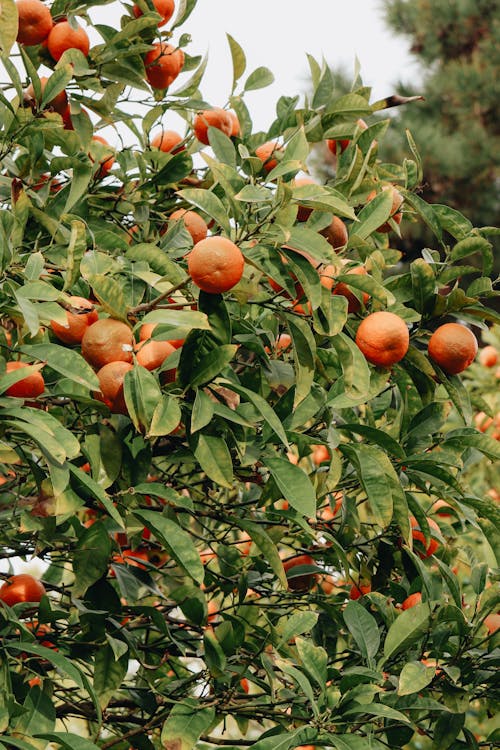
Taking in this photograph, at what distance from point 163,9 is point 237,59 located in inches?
5.1

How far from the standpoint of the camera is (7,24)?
3.56ft

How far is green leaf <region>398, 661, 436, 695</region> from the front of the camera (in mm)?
1022

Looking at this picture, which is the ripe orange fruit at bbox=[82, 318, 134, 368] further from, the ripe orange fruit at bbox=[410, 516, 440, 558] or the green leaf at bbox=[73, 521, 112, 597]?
the ripe orange fruit at bbox=[410, 516, 440, 558]

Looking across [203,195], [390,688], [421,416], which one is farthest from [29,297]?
[390,688]

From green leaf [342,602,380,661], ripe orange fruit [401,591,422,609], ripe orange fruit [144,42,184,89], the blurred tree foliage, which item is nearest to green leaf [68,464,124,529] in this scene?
green leaf [342,602,380,661]

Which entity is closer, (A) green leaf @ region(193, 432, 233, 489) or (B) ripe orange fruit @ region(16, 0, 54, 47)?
(A) green leaf @ region(193, 432, 233, 489)

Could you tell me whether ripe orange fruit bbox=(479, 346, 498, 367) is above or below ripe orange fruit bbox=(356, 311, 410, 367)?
below

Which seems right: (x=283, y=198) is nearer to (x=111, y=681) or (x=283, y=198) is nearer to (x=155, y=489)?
(x=155, y=489)

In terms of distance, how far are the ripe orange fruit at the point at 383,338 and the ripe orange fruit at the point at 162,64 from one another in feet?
1.80

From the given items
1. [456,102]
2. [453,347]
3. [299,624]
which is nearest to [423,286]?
[453,347]

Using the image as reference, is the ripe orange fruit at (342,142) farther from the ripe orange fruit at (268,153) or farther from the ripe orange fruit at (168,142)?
the ripe orange fruit at (168,142)

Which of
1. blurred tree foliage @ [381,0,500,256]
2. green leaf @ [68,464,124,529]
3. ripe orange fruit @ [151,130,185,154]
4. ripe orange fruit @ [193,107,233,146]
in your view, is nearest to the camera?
green leaf @ [68,464,124,529]

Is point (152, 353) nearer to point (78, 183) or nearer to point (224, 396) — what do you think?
point (224, 396)

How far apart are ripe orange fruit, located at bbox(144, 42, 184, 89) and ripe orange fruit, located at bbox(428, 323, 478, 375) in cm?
57
